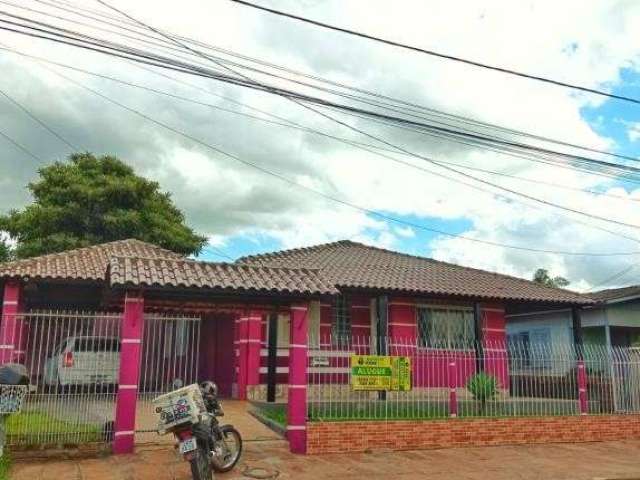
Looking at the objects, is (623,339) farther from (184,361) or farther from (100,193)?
(100,193)

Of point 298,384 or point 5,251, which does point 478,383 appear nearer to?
point 298,384

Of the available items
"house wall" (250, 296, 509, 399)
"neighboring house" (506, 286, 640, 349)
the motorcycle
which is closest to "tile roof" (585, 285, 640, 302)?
"neighboring house" (506, 286, 640, 349)

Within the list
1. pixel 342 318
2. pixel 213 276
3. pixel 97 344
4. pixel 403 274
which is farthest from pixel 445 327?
pixel 97 344

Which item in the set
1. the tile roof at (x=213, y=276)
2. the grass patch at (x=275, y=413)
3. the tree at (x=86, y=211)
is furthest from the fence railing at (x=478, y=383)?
the tree at (x=86, y=211)

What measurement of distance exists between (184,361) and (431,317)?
9.47 metres

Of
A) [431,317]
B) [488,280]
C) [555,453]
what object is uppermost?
[488,280]

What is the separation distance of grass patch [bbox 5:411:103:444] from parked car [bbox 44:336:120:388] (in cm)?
49

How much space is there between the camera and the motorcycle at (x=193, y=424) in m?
6.86

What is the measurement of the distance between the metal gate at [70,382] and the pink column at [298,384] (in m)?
2.68

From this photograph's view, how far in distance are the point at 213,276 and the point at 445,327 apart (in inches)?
386

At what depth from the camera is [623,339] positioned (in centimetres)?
2339

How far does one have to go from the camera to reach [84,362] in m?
8.82

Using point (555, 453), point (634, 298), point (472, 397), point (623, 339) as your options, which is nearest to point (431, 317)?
point (472, 397)

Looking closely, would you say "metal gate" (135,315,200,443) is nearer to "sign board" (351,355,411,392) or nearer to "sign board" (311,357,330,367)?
"sign board" (311,357,330,367)
